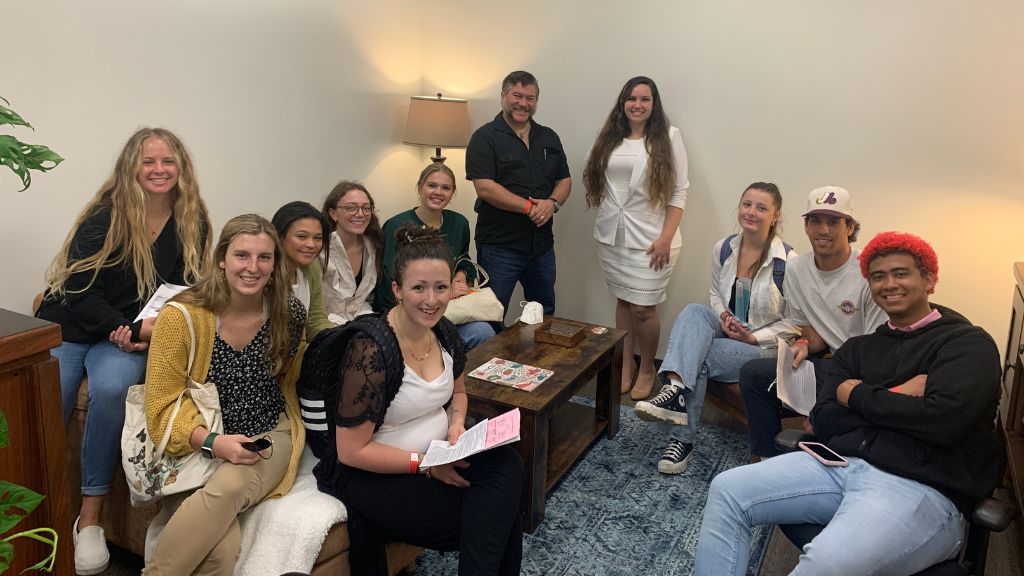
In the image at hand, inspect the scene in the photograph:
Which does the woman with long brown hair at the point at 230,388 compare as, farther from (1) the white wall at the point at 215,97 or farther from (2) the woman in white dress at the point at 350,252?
(1) the white wall at the point at 215,97

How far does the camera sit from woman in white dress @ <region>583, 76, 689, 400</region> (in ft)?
11.9

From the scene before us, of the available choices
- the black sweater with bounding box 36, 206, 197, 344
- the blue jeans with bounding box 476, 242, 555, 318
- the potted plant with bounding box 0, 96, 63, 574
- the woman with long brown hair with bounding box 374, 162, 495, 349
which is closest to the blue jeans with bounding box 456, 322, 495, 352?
the woman with long brown hair with bounding box 374, 162, 495, 349

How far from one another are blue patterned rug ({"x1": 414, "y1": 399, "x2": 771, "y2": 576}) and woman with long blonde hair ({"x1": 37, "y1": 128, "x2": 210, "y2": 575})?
101cm

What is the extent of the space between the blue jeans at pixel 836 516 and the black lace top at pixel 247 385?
4.11 ft

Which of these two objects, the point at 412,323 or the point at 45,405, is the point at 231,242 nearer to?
the point at 412,323

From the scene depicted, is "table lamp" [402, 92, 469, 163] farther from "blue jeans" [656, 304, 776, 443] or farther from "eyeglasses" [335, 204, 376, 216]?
"blue jeans" [656, 304, 776, 443]

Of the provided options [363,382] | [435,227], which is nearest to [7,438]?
[363,382]

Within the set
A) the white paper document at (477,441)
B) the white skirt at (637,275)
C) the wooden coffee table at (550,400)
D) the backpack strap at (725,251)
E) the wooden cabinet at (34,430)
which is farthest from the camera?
the white skirt at (637,275)

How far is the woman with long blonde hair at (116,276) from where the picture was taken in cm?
215

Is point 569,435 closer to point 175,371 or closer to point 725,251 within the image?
point 725,251

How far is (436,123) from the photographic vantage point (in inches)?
166

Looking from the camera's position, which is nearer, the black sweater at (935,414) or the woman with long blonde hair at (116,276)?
the black sweater at (935,414)

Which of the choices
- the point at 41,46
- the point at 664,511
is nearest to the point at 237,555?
the point at 664,511

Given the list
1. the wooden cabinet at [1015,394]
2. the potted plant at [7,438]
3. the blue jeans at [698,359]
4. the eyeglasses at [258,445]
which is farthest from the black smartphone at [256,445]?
the wooden cabinet at [1015,394]
